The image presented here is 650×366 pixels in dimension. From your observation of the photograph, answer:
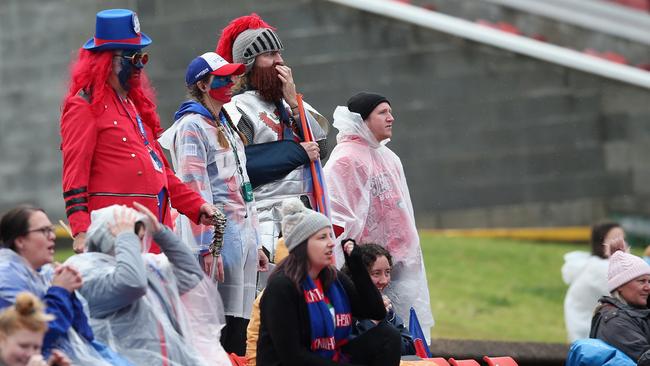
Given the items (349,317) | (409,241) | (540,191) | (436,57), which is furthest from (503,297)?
(349,317)

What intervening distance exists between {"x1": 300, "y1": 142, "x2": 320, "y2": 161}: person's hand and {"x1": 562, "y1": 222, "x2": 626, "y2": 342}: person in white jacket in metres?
3.07

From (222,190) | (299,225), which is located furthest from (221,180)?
(299,225)

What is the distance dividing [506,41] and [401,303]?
6.66 m

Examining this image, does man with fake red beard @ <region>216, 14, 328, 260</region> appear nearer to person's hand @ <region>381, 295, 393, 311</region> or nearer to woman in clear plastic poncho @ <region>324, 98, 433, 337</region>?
woman in clear plastic poncho @ <region>324, 98, 433, 337</region>

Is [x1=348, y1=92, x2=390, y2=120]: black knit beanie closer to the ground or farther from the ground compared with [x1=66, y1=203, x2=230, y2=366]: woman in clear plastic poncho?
farther from the ground

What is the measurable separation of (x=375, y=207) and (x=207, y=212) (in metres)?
1.43

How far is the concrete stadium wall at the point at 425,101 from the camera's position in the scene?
1487 cm

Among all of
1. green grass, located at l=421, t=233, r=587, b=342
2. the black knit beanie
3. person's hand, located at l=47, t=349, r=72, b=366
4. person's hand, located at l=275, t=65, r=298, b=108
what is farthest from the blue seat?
green grass, located at l=421, t=233, r=587, b=342

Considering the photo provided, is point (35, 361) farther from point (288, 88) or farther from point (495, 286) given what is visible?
point (495, 286)

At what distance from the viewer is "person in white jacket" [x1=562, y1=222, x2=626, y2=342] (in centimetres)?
1115

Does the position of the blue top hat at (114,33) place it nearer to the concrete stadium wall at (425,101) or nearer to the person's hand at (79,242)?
the person's hand at (79,242)

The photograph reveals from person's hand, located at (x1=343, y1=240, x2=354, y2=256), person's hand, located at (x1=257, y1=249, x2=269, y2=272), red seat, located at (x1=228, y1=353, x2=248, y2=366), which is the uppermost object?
person's hand, located at (x1=343, y1=240, x2=354, y2=256)

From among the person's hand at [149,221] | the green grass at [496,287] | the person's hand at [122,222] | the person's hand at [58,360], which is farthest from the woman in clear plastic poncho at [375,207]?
the green grass at [496,287]

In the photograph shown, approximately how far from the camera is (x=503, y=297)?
1514 centimetres
